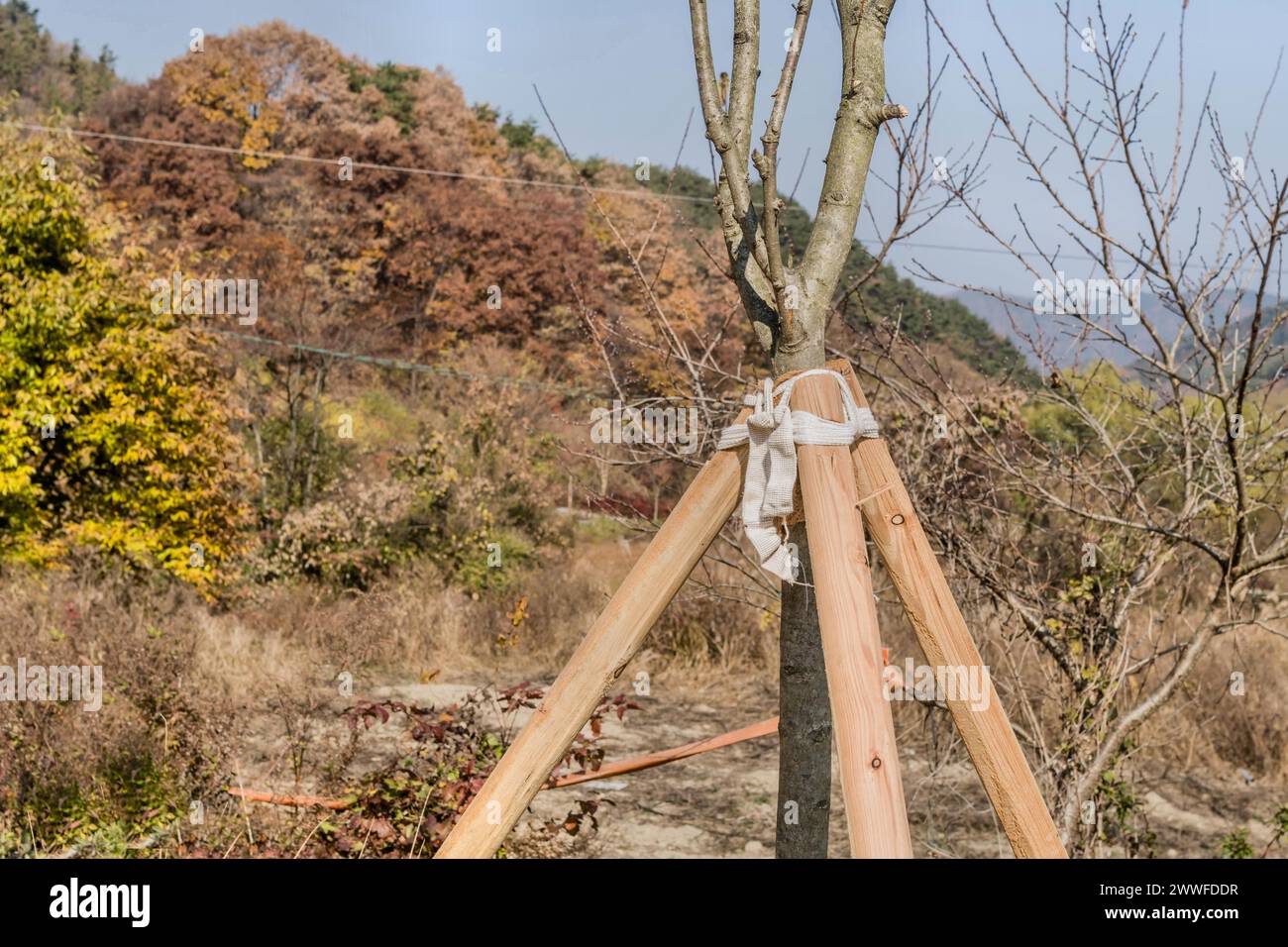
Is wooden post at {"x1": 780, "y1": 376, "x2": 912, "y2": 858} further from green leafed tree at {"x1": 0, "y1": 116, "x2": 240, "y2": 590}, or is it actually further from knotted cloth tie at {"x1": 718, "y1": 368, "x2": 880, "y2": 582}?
green leafed tree at {"x1": 0, "y1": 116, "x2": 240, "y2": 590}

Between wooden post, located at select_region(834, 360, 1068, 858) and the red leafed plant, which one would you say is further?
the red leafed plant

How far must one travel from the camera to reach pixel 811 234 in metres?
2.26

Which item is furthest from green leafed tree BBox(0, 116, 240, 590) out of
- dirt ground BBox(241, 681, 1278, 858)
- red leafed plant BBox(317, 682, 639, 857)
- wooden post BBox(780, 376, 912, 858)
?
wooden post BBox(780, 376, 912, 858)

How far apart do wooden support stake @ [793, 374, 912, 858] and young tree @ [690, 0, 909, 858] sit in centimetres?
26

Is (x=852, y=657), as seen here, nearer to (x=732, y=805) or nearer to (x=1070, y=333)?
(x=1070, y=333)

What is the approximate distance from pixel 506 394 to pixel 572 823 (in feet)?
27.1

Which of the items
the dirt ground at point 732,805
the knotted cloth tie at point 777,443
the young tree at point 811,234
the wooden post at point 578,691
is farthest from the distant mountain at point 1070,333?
the dirt ground at point 732,805

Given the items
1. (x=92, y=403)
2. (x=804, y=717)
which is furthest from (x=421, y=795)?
(x=92, y=403)

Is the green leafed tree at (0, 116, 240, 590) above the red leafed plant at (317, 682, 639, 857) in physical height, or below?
above

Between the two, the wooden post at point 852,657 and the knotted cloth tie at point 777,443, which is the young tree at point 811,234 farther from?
the wooden post at point 852,657

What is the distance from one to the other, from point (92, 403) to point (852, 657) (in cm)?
714

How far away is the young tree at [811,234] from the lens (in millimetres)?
2193

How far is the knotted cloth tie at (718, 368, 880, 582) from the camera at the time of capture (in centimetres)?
203
